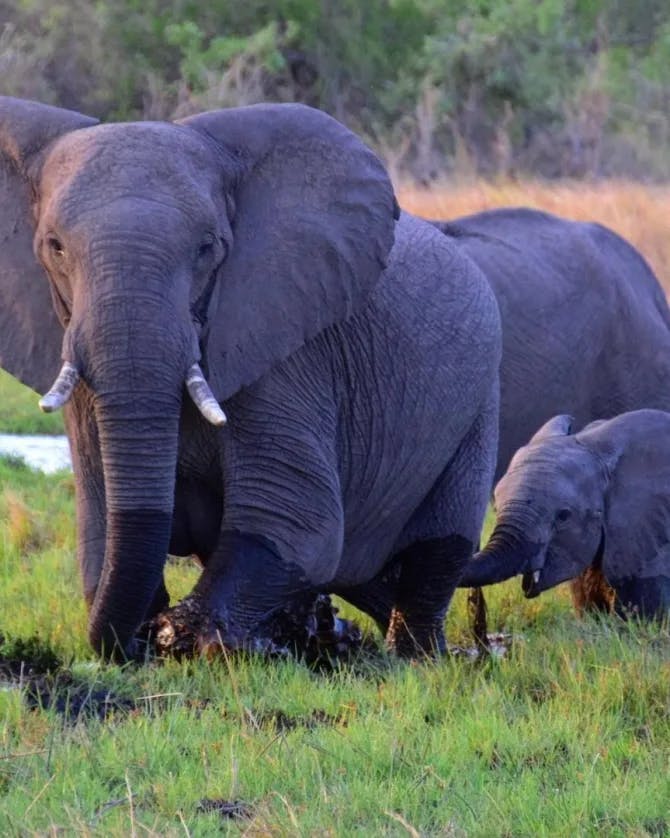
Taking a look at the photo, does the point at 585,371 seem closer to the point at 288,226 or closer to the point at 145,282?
the point at 288,226

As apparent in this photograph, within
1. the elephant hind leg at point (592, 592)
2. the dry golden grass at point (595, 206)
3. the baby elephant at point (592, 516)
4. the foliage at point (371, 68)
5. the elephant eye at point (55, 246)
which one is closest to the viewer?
the elephant eye at point (55, 246)

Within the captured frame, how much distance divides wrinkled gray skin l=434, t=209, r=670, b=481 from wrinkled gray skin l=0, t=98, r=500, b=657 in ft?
6.47

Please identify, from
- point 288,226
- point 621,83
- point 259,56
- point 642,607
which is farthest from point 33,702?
point 621,83

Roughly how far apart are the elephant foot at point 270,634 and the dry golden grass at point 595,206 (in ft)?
25.5

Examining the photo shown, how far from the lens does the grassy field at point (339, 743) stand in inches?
159

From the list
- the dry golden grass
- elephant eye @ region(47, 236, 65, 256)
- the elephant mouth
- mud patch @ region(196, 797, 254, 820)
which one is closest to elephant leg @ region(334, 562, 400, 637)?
the elephant mouth

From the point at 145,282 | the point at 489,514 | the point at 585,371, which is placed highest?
the point at 145,282

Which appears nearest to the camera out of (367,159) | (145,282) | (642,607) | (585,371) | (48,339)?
(145,282)

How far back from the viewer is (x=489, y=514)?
880 centimetres

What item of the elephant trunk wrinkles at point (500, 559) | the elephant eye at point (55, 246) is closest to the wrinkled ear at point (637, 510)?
the elephant trunk wrinkles at point (500, 559)

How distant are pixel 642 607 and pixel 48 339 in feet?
9.12

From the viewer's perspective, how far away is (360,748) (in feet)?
14.8

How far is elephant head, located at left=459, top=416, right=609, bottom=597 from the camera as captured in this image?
660 centimetres

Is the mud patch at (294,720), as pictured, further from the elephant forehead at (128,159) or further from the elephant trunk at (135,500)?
the elephant forehead at (128,159)
